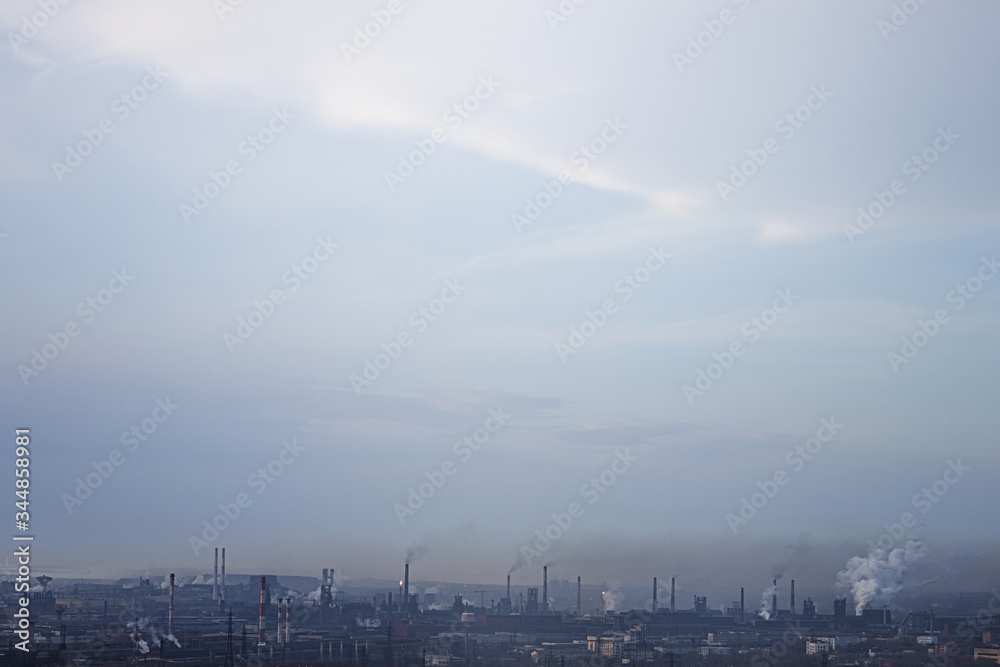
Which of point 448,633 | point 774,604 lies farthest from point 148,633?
point 774,604

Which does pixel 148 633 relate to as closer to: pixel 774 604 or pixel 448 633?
pixel 448 633

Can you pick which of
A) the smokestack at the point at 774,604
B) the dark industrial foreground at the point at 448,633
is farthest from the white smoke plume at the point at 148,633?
the smokestack at the point at 774,604

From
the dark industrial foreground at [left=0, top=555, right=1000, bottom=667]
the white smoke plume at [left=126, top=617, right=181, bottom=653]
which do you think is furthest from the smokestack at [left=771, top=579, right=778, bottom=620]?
the white smoke plume at [left=126, top=617, right=181, bottom=653]

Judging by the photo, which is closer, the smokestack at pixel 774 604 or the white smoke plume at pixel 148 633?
the white smoke plume at pixel 148 633

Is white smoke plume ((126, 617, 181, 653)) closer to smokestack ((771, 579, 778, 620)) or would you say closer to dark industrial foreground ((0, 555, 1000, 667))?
dark industrial foreground ((0, 555, 1000, 667))

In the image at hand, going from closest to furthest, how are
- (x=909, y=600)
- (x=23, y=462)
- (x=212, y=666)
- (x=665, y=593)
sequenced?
1. (x=23, y=462)
2. (x=212, y=666)
3. (x=909, y=600)
4. (x=665, y=593)

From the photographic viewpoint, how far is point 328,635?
6159 cm

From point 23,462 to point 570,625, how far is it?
55.8 meters

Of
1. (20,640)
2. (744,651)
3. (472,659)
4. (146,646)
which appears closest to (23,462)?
(20,640)

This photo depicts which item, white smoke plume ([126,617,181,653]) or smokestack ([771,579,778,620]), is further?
smokestack ([771,579,778,620])

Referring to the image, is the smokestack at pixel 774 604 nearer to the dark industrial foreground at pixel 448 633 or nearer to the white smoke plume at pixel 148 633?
the dark industrial foreground at pixel 448 633

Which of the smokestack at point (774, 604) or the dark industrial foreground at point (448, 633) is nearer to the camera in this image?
the dark industrial foreground at point (448, 633)

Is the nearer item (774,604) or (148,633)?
(148,633)

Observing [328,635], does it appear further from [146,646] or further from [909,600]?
[909,600]
